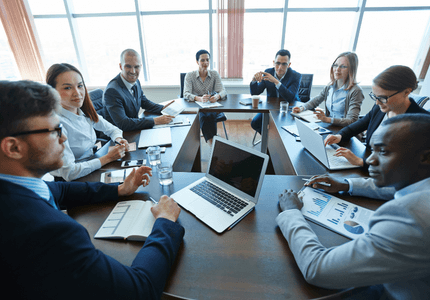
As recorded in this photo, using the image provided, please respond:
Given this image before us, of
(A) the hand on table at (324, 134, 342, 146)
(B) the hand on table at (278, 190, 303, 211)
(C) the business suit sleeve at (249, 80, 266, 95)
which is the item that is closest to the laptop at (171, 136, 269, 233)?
(B) the hand on table at (278, 190, 303, 211)

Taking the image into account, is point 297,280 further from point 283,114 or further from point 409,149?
point 283,114

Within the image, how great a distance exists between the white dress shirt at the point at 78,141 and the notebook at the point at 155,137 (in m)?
0.20

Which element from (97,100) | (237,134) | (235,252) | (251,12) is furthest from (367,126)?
(251,12)

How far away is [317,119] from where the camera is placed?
223 centimetres

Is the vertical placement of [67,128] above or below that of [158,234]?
above

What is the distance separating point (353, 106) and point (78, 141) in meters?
2.42

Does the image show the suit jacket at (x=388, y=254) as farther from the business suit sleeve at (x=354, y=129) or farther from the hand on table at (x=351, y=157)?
the business suit sleeve at (x=354, y=129)

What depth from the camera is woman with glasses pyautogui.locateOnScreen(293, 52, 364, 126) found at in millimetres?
2135

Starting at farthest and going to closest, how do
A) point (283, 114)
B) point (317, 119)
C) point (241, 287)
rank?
point (283, 114)
point (317, 119)
point (241, 287)

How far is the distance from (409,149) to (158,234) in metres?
0.83

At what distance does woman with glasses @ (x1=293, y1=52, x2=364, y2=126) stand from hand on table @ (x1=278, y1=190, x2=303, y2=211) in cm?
142

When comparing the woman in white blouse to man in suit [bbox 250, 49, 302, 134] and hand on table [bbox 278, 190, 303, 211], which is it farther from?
man in suit [bbox 250, 49, 302, 134]

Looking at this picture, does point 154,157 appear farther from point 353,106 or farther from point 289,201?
point 353,106

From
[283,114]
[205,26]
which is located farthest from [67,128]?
[205,26]
